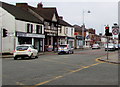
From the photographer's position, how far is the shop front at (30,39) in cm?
3812

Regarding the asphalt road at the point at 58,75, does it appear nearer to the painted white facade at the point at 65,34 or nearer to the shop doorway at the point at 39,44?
the shop doorway at the point at 39,44

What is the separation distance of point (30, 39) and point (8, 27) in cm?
746

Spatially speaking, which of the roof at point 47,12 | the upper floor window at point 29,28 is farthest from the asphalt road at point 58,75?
the roof at point 47,12

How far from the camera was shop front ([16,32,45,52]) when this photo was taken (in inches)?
1501

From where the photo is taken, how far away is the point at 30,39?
42.2m

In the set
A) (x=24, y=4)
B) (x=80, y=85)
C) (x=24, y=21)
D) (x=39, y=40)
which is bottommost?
(x=80, y=85)

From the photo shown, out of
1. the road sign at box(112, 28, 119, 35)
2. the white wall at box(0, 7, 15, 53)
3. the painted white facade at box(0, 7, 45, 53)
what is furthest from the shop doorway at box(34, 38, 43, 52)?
the road sign at box(112, 28, 119, 35)

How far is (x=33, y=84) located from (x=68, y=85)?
4.69 ft

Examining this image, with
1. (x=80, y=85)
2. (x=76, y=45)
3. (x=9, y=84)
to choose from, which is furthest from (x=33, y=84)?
(x=76, y=45)

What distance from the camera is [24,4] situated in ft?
160

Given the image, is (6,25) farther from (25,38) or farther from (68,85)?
(68,85)

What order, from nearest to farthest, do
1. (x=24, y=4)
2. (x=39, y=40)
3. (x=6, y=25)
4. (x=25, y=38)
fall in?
1. (x=6, y=25)
2. (x=25, y=38)
3. (x=39, y=40)
4. (x=24, y=4)

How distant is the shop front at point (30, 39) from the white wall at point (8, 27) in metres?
1.74

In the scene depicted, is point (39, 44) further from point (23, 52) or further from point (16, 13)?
point (23, 52)
